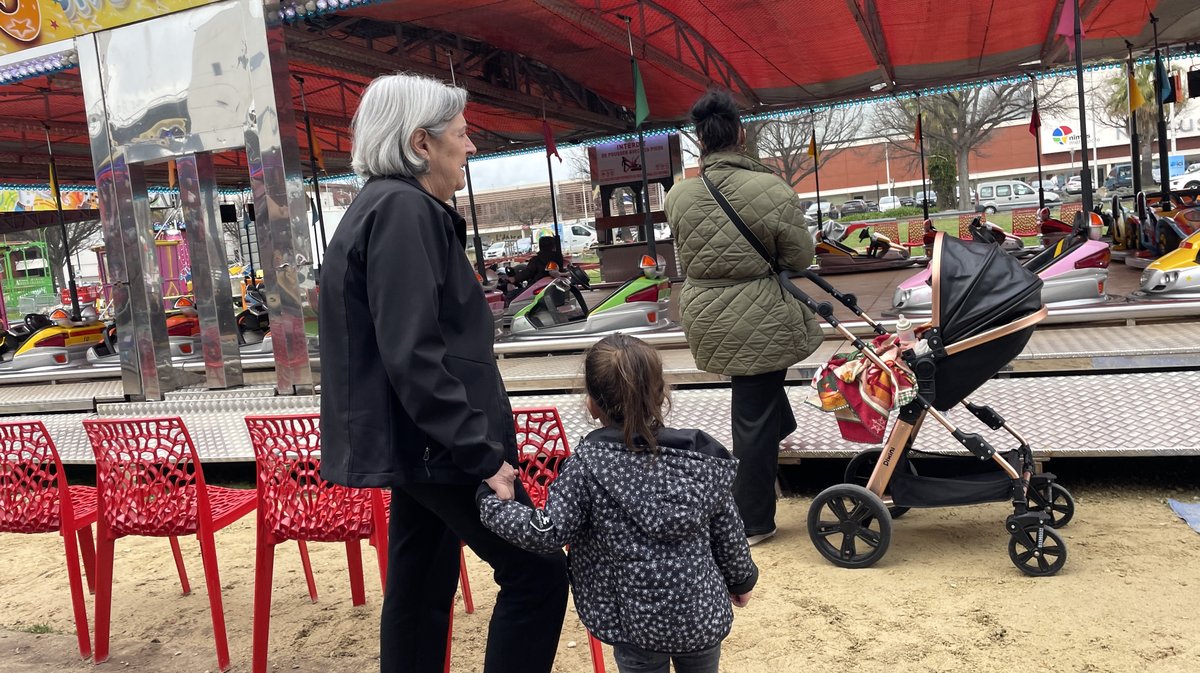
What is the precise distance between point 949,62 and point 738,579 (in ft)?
37.5

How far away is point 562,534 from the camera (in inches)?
79.9

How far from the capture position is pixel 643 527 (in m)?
2.04

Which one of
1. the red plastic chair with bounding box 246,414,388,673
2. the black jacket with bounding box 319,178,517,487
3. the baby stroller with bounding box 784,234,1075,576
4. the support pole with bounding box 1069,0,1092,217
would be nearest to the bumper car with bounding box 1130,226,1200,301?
the support pole with bounding box 1069,0,1092,217

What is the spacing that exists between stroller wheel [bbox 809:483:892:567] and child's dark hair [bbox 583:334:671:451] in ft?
5.83

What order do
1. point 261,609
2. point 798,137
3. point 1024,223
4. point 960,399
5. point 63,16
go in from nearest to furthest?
point 261,609 → point 960,399 → point 63,16 → point 1024,223 → point 798,137

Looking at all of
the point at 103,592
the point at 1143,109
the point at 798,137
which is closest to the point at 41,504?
the point at 103,592

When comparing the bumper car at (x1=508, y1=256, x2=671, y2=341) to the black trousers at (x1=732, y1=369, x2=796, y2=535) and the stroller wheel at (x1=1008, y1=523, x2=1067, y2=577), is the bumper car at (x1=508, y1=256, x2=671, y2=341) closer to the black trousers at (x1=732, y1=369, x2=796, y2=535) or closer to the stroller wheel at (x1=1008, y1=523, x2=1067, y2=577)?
the black trousers at (x1=732, y1=369, x2=796, y2=535)

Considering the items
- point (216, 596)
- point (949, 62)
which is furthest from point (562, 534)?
point (949, 62)

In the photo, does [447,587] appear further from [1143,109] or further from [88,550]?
[1143,109]

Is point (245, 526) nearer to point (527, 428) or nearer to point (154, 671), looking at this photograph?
point (154, 671)

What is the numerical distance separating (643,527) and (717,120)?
215 cm

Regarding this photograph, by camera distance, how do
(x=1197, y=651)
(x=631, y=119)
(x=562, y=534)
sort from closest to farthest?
(x=562, y=534), (x=1197, y=651), (x=631, y=119)

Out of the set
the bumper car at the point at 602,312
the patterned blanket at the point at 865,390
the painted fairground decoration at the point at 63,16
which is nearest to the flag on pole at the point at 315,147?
the bumper car at the point at 602,312

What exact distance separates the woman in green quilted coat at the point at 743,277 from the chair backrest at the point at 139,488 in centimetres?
207
